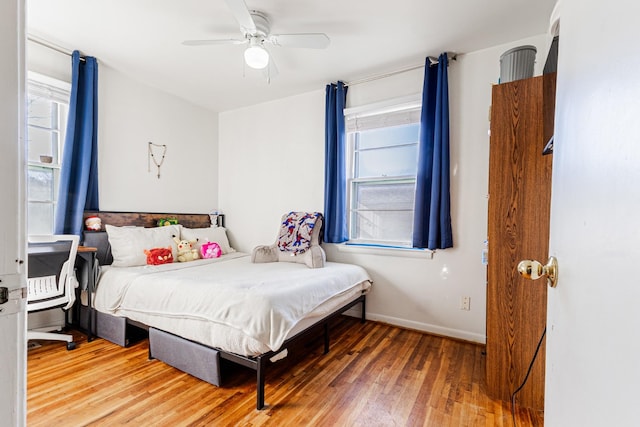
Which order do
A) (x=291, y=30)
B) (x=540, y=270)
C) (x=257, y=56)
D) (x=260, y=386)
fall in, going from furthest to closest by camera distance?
(x=291, y=30)
(x=257, y=56)
(x=260, y=386)
(x=540, y=270)

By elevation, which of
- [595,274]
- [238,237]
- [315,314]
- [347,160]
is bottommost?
[315,314]

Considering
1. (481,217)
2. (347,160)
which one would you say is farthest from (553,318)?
(347,160)

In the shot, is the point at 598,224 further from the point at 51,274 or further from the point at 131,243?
the point at 131,243

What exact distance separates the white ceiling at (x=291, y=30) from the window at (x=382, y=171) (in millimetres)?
478

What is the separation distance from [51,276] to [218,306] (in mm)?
1470

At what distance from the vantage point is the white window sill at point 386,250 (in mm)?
2809

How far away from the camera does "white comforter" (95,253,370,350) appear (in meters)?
1.71

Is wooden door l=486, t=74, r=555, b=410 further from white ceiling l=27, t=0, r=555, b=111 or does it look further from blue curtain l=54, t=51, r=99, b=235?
blue curtain l=54, t=51, r=99, b=235

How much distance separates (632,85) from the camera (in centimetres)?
36

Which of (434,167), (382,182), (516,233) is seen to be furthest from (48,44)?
(516,233)

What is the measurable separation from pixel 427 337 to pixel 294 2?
9.78ft

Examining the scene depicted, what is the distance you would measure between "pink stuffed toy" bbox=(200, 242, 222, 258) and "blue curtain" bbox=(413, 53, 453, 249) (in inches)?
86.8

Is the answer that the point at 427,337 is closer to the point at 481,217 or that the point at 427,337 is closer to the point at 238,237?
the point at 481,217

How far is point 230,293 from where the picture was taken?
72.4 inches
